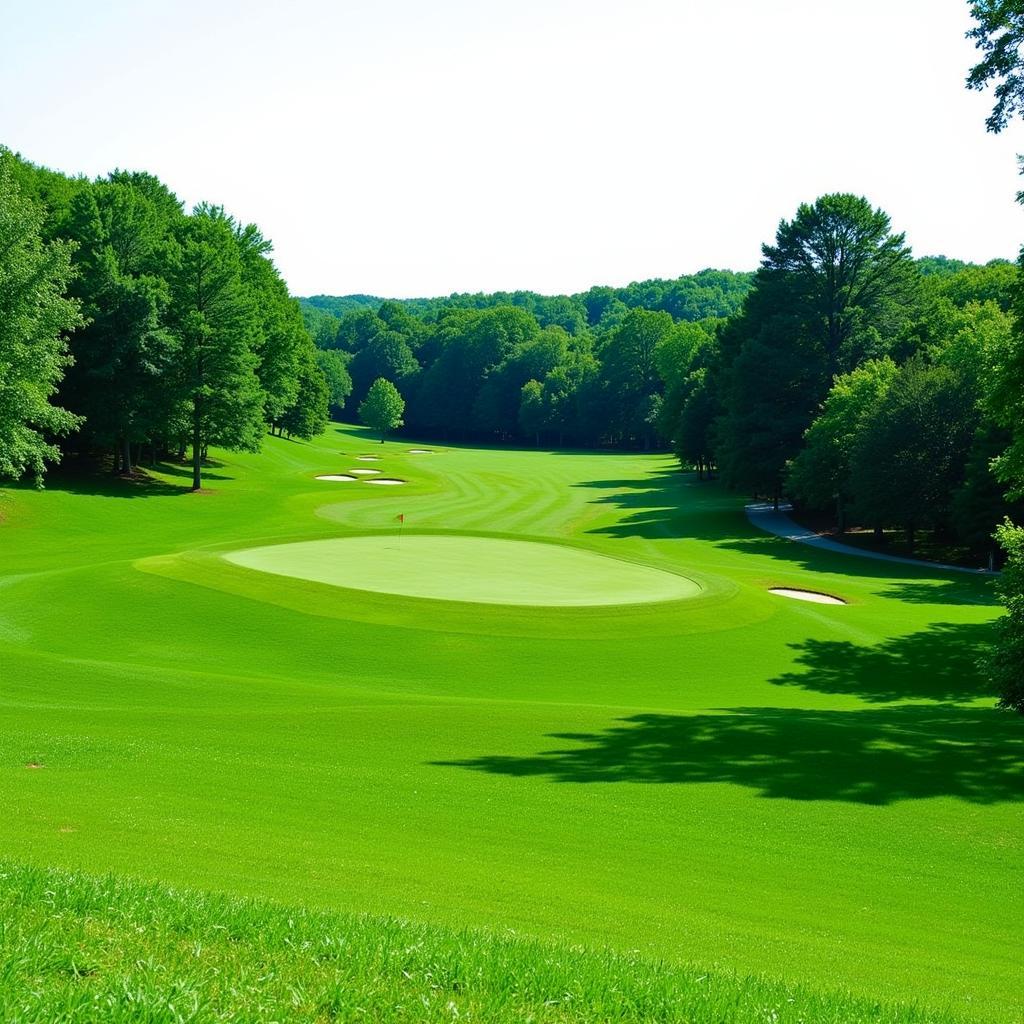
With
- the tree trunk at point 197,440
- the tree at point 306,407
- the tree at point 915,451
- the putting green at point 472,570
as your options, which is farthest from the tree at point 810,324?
the tree at point 306,407

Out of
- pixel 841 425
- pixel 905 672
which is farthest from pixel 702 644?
pixel 841 425

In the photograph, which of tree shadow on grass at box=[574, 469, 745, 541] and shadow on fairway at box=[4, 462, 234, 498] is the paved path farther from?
shadow on fairway at box=[4, 462, 234, 498]

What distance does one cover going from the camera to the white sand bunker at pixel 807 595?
124 ft

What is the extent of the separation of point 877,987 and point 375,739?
9.99 meters

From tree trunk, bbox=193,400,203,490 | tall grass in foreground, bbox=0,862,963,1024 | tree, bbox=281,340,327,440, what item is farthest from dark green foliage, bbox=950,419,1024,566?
tree, bbox=281,340,327,440

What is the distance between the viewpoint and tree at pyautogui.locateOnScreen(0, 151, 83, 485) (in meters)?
45.5

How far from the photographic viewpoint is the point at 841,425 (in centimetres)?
5812

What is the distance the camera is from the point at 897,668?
90.8 feet

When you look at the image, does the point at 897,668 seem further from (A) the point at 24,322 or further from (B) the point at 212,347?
(B) the point at 212,347

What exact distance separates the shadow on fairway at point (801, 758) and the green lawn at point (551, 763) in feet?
0.25

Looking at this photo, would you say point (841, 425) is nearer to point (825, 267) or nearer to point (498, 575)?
point (825, 267)

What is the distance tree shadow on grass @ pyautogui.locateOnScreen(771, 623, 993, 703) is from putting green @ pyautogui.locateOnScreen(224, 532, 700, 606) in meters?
4.95

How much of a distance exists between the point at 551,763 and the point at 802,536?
156 feet

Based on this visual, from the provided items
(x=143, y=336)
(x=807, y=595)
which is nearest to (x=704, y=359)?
(x=143, y=336)
